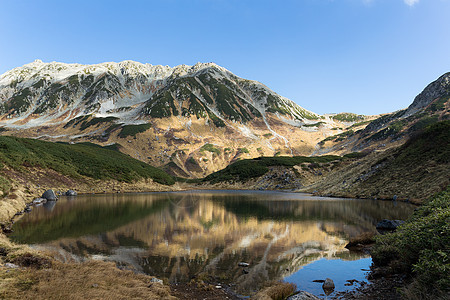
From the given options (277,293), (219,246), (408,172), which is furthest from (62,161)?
(408,172)

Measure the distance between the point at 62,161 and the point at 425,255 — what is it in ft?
447

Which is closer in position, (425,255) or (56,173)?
(425,255)

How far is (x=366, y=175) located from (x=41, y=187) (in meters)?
108

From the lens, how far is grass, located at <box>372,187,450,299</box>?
34.3ft

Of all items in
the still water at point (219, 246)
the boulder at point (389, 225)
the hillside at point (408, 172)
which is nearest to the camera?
the still water at point (219, 246)

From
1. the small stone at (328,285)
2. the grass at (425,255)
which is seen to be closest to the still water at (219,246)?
the small stone at (328,285)

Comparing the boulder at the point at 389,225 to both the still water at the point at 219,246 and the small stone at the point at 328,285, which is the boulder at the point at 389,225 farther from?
the small stone at the point at 328,285

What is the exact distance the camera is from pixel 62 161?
117 meters

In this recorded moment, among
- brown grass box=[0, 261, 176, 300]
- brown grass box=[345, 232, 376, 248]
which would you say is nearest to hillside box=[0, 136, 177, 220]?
brown grass box=[0, 261, 176, 300]

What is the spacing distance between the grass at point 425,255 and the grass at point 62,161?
100 meters

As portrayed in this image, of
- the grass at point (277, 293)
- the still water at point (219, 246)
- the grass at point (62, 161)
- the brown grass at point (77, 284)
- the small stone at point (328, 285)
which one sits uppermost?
the grass at point (62, 161)

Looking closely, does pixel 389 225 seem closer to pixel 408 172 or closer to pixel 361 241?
pixel 361 241

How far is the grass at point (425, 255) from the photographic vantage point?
34.3 feet

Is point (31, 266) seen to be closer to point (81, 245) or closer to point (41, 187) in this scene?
point (81, 245)
